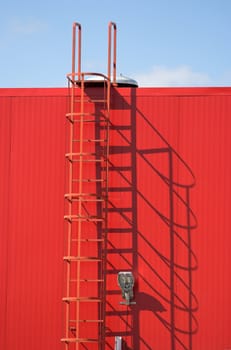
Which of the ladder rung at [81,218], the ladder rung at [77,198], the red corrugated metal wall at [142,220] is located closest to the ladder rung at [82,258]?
the red corrugated metal wall at [142,220]

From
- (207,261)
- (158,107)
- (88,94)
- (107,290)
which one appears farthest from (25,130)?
(207,261)

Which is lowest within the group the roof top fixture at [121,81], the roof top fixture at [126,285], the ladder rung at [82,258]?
the roof top fixture at [126,285]

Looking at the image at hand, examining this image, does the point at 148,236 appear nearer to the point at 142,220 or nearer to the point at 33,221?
the point at 142,220

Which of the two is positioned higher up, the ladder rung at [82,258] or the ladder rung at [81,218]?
the ladder rung at [81,218]

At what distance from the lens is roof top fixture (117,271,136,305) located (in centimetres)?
1141

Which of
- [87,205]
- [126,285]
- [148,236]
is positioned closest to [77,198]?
[87,205]

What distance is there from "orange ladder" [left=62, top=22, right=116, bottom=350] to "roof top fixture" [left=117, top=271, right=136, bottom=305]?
31 centimetres

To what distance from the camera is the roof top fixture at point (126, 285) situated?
11.4 meters

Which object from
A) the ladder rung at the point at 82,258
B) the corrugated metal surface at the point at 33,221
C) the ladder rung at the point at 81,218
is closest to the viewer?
the ladder rung at the point at 82,258

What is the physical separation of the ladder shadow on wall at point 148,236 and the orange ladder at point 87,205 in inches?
7.3

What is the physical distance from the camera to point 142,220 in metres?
11.7

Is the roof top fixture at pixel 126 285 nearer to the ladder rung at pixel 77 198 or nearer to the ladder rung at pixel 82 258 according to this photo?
the ladder rung at pixel 82 258

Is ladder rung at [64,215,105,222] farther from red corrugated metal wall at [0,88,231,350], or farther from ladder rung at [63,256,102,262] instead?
ladder rung at [63,256,102,262]

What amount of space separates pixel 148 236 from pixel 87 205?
4.10 ft
